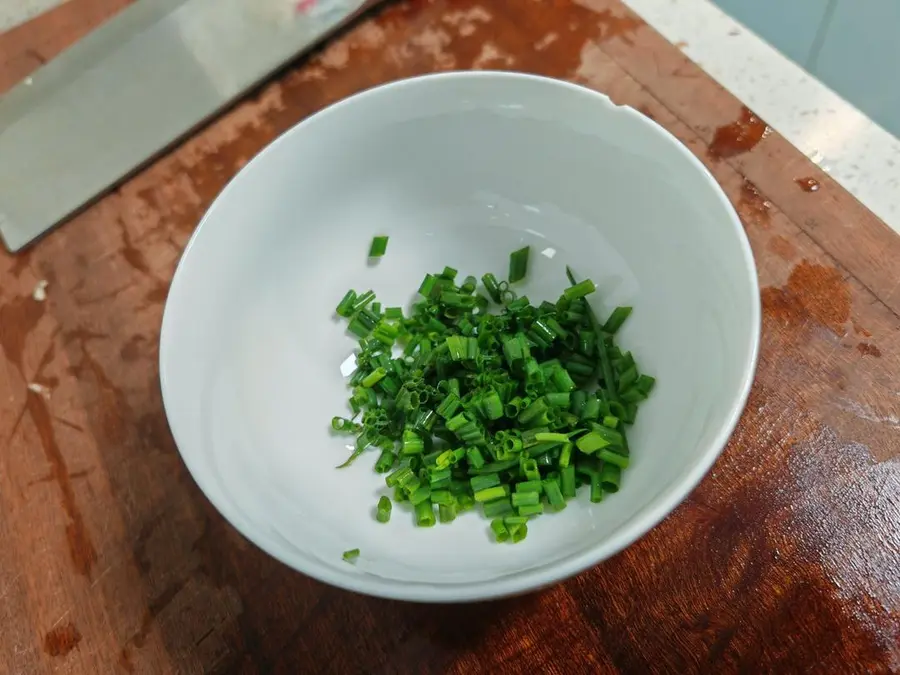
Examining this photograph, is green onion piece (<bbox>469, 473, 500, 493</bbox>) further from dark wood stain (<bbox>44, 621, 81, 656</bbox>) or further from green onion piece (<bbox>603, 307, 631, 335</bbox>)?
dark wood stain (<bbox>44, 621, 81, 656</bbox>)

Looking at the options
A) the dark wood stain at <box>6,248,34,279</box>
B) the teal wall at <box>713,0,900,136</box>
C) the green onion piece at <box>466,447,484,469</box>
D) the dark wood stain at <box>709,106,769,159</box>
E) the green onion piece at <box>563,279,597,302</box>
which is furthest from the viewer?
the teal wall at <box>713,0,900,136</box>

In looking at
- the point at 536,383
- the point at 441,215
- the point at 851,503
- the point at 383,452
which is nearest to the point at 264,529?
the point at 383,452

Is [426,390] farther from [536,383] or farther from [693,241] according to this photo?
[693,241]

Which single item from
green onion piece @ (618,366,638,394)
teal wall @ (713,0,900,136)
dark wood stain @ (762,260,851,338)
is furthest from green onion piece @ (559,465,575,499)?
teal wall @ (713,0,900,136)

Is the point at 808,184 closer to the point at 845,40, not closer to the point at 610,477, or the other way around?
the point at 610,477

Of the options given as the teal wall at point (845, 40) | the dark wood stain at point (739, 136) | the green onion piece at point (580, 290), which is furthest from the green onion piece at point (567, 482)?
the teal wall at point (845, 40)
